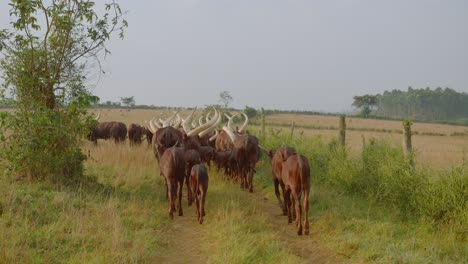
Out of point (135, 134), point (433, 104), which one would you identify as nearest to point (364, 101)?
point (433, 104)

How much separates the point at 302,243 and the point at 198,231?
5.47 ft

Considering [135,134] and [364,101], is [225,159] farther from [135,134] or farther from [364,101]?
[364,101]

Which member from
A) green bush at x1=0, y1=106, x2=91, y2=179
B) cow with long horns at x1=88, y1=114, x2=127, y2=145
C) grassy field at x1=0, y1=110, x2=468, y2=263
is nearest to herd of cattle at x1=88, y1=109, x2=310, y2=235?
grassy field at x1=0, y1=110, x2=468, y2=263

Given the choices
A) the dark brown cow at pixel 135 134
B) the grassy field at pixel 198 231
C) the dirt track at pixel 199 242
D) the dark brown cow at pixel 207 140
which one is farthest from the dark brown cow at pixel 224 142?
the dark brown cow at pixel 135 134

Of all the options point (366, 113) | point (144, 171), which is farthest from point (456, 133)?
point (144, 171)

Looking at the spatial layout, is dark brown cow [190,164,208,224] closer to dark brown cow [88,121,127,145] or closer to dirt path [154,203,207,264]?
dirt path [154,203,207,264]

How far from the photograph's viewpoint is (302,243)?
5645 mm

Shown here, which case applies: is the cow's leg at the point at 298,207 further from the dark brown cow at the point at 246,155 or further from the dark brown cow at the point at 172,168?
the dark brown cow at the point at 246,155

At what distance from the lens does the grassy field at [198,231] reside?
4.67 m

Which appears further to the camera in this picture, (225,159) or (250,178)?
(225,159)

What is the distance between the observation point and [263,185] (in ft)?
32.3

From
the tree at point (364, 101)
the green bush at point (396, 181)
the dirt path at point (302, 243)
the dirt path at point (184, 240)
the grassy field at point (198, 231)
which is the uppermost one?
the tree at point (364, 101)

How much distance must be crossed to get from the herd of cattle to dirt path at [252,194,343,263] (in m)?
0.16

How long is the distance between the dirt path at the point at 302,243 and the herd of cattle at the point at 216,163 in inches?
6.4
